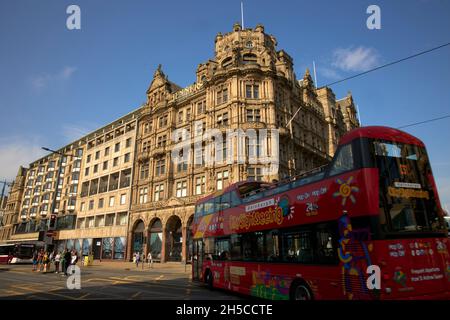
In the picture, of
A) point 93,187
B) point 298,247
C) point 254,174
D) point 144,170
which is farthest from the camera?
point 93,187

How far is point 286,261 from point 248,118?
25.9 m

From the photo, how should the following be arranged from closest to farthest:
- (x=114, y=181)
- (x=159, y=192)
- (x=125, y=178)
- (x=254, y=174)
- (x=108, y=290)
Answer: (x=108, y=290)
(x=254, y=174)
(x=159, y=192)
(x=125, y=178)
(x=114, y=181)

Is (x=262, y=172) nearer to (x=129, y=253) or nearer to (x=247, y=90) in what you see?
(x=247, y=90)

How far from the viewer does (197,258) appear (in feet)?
56.5

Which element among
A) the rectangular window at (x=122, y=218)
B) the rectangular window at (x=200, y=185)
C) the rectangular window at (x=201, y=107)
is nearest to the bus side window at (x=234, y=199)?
the rectangular window at (x=200, y=185)

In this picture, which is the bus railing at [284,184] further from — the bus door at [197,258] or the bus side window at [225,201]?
the bus door at [197,258]

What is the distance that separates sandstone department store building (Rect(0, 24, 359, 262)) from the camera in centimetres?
3428

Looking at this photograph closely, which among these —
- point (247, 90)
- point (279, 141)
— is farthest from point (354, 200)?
point (247, 90)

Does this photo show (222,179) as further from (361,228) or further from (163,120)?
(361,228)

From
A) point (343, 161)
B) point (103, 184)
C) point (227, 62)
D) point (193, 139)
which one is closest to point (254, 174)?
point (193, 139)

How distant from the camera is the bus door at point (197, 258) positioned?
16688 mm

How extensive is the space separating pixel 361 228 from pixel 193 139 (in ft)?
106

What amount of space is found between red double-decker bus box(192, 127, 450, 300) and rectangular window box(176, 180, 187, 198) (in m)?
27.7

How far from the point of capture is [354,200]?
7.36 m
